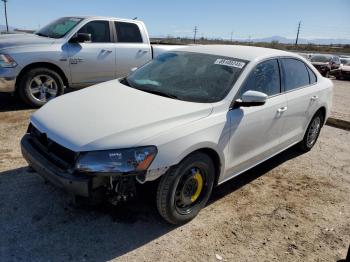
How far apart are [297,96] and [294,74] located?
0.34 metres

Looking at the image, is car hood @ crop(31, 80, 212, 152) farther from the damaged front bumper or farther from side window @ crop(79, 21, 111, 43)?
side window @ crop(79, 21, 111, 43)

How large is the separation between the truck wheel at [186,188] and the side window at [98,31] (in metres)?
5.17

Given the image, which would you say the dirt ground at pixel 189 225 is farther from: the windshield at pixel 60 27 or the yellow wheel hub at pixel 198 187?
the windshield at pixel 60 27

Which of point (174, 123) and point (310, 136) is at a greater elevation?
point (174, 123)

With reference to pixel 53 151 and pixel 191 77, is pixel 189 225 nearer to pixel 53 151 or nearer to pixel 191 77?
pixel 53 151

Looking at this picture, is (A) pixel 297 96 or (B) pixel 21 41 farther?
(B) pixel 21 41

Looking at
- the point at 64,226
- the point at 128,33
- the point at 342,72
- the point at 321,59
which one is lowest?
the point at 342,72

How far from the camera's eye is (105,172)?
9.08 ft

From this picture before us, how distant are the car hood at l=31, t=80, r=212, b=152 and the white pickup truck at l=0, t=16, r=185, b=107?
326cm

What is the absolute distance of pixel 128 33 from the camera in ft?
26.4

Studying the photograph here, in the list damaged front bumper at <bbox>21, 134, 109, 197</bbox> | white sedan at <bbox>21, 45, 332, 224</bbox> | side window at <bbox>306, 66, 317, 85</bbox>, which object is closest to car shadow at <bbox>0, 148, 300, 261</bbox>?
white sedan at <bbox>21, 45, 332, 224</bbox>

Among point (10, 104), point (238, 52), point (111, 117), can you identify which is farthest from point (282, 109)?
point (10, 104)

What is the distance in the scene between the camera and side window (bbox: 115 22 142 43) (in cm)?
790

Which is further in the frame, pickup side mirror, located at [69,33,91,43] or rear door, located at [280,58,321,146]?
pickup side mirror, located at [69,33,91,43]
